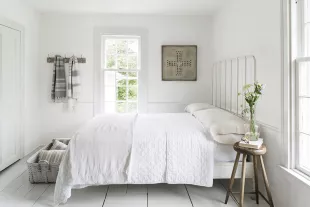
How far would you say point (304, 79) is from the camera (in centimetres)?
205

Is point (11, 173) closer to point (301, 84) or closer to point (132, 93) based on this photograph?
point (132, 93)

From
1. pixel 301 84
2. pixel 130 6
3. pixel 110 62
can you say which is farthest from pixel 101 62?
pixel 301 84

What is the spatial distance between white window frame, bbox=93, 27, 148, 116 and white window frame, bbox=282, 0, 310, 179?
110 inches

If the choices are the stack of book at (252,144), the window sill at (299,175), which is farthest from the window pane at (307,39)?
the window sill at (299,175)

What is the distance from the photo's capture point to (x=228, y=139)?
248 cm

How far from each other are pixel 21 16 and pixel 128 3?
1682 mm

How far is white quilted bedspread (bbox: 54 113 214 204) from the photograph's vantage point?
2389mm

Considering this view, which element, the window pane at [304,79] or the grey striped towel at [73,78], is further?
the grey striped towel at [73,78]

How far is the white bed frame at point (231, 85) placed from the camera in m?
2.54

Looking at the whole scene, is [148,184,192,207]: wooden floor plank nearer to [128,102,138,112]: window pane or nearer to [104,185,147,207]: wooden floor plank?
[104,185,147,207]: wooden floor plank

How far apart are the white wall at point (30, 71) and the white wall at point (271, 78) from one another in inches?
130

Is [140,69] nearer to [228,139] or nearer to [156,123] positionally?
[156,123]

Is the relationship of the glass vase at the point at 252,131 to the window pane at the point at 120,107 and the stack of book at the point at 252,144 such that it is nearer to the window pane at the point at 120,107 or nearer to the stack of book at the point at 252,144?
the stack of book at the point at 252,144

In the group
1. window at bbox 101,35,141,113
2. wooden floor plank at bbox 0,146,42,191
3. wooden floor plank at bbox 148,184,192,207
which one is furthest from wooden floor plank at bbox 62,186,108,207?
window at bbox 101,35,141,113
